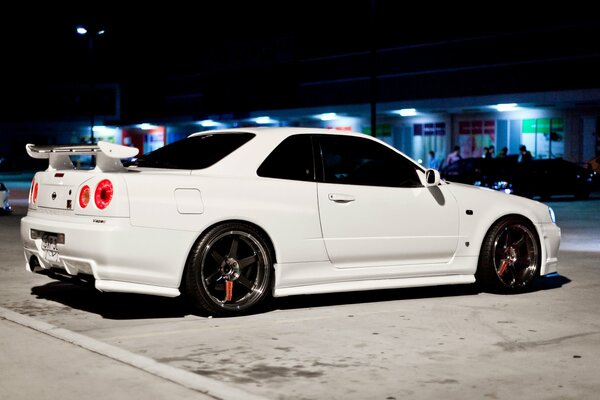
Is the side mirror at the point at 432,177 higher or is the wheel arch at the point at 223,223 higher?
the side mirror at the point at 432,177

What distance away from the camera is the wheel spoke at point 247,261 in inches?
316

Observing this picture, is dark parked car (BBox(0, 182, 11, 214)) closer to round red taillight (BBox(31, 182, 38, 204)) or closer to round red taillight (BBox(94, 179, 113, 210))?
round red taillight (BBox(31, 182, 38, 204))

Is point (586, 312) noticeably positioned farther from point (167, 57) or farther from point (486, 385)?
point (167, 57)

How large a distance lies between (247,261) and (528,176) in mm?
23074

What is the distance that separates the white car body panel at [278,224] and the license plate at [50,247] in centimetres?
4

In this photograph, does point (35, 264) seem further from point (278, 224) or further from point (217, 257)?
point (278, 224)

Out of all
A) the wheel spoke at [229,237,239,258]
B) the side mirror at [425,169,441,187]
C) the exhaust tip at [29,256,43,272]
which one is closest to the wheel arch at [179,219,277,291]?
the wheel spoke at [229,237,239,258]

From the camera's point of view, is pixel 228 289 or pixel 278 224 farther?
pixel 278 224

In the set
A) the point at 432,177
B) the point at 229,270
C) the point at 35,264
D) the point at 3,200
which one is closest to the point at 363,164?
the point at 432,177

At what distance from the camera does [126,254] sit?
760 cm

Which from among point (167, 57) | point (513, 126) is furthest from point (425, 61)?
point (167, 57)

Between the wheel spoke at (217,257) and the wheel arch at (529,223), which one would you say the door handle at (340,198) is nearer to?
the wheel spoke at (217,257)

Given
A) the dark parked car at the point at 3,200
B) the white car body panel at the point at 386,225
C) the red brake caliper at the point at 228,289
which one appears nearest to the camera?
the red brake caliper at the point at 228,289

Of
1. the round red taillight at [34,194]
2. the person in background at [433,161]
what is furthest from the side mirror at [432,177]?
the person in background at [433,161]
